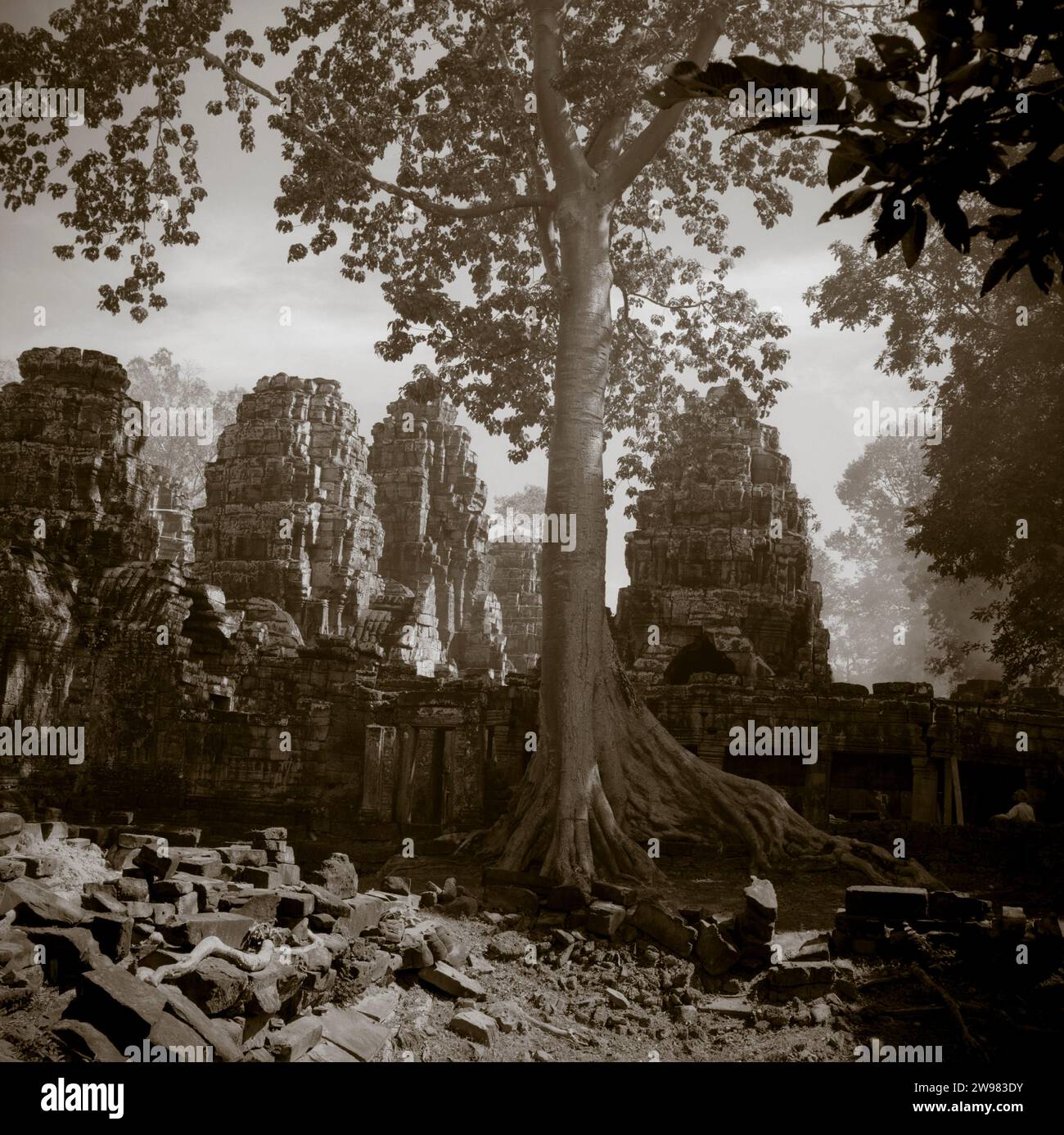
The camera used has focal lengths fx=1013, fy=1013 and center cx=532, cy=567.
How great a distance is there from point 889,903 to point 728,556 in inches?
695

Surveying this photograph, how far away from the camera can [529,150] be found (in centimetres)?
1445

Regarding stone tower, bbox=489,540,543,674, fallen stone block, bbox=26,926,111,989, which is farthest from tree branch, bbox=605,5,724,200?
stone tower, bbox=489,540,543,674

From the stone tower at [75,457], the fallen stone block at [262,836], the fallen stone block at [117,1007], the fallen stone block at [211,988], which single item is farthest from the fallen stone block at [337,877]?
the stone tower at [75,457]

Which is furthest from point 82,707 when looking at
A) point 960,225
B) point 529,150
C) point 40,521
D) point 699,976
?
point 960,225

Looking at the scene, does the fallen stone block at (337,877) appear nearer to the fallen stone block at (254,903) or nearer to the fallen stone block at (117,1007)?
the fallen stone block at (254,903)

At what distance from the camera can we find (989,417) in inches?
773

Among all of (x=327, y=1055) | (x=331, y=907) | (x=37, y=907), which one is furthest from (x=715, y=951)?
(x=37, y=907)

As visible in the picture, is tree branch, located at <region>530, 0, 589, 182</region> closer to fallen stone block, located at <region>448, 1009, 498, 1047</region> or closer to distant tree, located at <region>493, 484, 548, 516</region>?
fallen stone block, located at <region>448, 1009, 498, 1047</region>

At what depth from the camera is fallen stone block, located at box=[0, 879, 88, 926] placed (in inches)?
235

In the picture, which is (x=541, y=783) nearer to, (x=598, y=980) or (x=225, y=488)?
(x=598, y=980)

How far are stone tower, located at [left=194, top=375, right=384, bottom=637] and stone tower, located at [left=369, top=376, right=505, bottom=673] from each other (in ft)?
19.4
